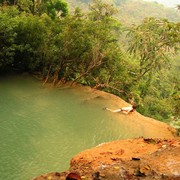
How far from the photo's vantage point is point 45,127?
12328 mm

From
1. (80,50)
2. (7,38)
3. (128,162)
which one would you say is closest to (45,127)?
(128,162)

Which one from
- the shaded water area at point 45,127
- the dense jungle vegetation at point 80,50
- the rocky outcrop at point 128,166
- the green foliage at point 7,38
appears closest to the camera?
the rocky outcrop at point 128,166

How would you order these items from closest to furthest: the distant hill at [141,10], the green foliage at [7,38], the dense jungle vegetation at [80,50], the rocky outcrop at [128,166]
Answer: the rocky outcrop at [128,166]
the green foliage at [7,38]
the dense jungle vegetation at [80,50]
the distant hill at [141,10]

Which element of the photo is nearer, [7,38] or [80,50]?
[7,38]

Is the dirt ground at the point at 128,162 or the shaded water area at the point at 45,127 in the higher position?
the dirt ground at the point at 128,162

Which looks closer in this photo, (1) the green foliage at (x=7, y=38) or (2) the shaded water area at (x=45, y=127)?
(2) the shaded water area at (x=45, y=127)

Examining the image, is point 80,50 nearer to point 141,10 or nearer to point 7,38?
point 7,38

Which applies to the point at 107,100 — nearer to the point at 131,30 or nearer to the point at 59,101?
the point at 59,101

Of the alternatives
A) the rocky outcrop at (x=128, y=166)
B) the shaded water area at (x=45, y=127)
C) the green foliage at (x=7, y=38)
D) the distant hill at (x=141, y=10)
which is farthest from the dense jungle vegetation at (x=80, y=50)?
the distant hill at (x=141, y=10)

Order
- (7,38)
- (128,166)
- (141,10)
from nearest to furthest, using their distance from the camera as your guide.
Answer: (128,166) < (7,38) < (141,10)

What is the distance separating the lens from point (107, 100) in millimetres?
16781

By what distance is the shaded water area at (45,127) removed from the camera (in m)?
9.49

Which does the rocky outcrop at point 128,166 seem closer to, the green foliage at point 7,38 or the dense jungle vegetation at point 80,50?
the dense jungle vegetation at point 80,50

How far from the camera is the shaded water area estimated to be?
949cm
